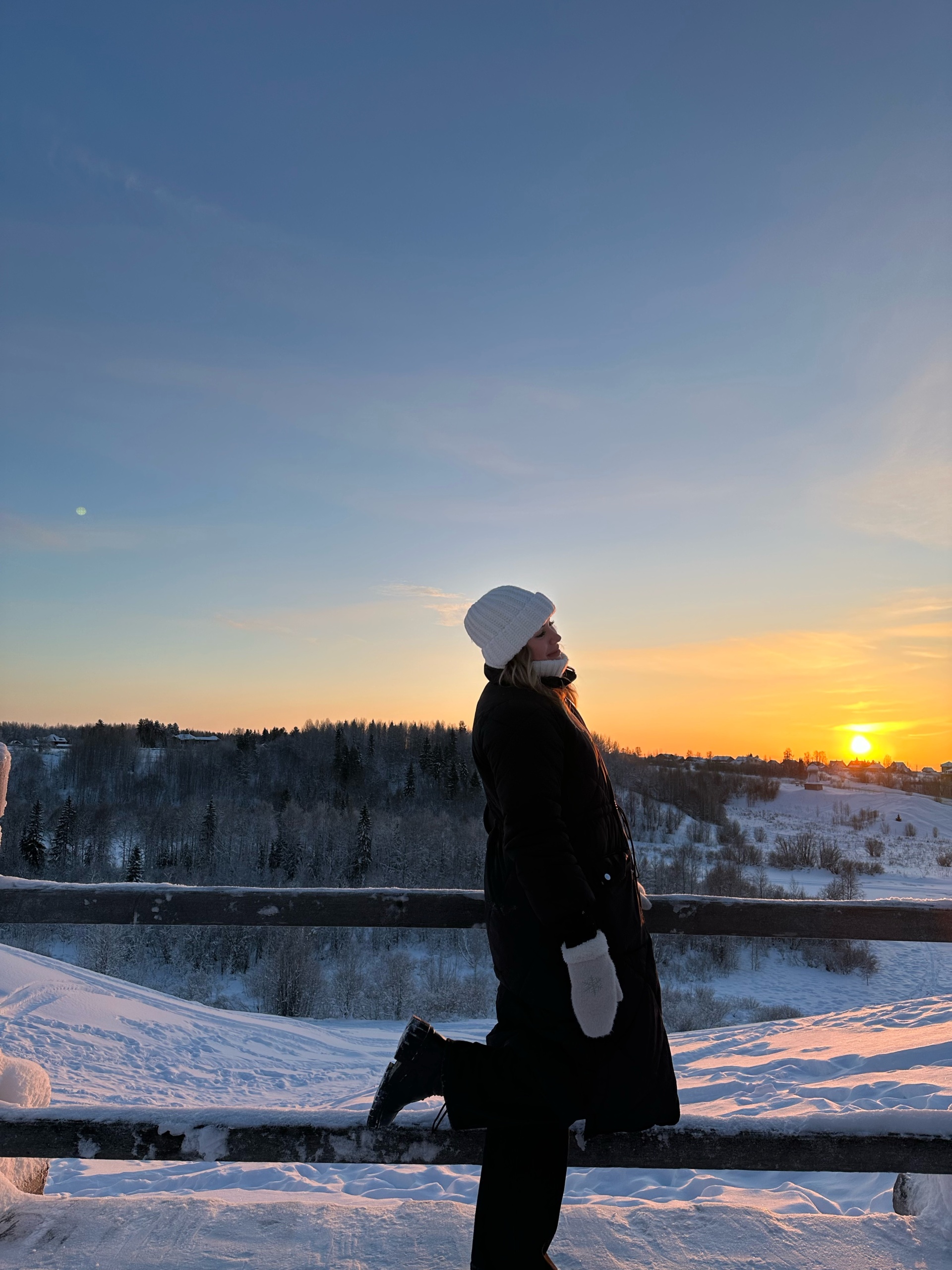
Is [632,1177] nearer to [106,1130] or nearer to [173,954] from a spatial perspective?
[106,1130]

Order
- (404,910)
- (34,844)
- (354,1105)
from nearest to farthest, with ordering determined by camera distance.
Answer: (404,910) < (354,1105) < (34,844)

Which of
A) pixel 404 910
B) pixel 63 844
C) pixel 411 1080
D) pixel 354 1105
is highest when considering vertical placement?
pixel 404 910

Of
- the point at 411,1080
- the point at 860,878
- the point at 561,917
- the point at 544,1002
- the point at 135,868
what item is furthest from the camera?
the point at 860,878

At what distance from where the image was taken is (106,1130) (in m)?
1.96

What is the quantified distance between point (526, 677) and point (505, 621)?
0.17 metres

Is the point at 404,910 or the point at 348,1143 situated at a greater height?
the point at 404,910

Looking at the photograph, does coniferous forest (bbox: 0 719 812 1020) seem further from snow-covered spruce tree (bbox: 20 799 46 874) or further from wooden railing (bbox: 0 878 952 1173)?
wooden railing (bbox: 0 878 952 1173)

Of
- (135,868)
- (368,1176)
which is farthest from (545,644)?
(135,868)

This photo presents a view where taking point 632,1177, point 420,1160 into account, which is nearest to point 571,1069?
point 420,1160

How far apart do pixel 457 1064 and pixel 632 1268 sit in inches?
32.6

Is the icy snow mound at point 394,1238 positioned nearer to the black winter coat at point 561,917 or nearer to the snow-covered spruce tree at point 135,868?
the black winter coat at point 561,917

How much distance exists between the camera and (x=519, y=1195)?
1.91m

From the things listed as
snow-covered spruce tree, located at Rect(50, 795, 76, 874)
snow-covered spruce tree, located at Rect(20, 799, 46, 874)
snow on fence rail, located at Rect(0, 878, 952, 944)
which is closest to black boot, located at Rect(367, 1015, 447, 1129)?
snow on fence rail, located at Rect(0, 878, 952, 944)

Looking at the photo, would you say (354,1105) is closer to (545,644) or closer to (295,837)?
(545,644)
